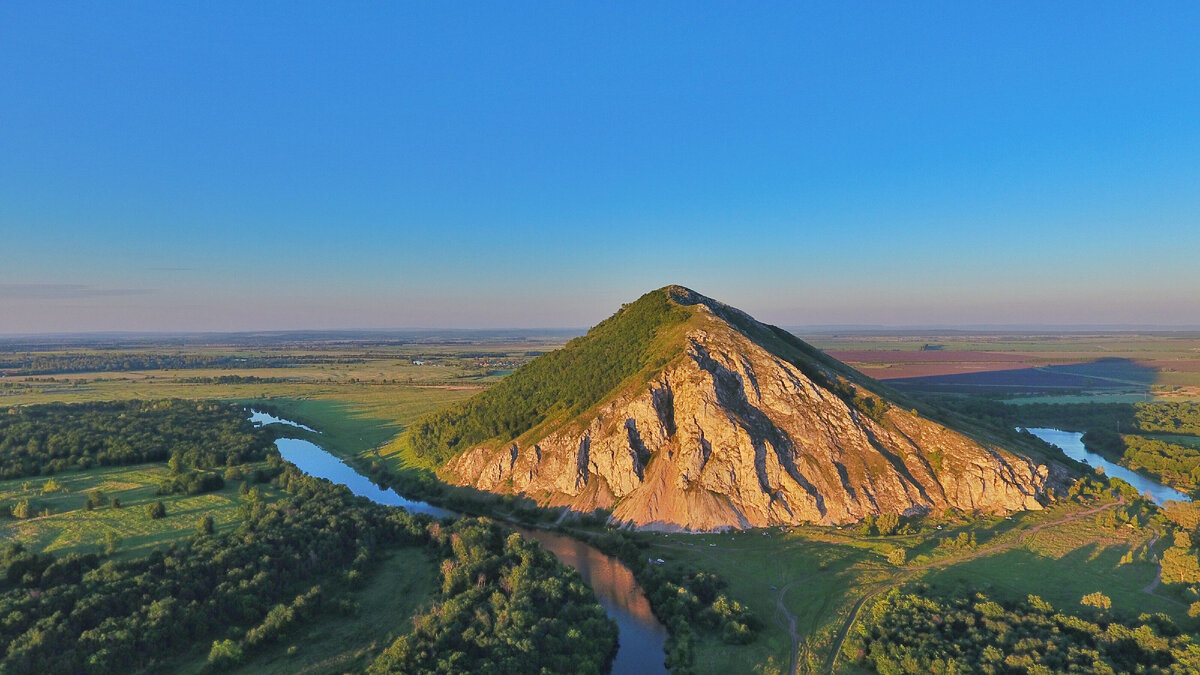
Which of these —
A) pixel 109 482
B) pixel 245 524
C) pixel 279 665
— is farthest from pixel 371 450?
pixel 279 665

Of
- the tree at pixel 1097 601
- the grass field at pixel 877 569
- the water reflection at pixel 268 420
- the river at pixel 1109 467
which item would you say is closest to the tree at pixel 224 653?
the grass field at pixel 877 569

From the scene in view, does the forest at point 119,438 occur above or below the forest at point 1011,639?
above

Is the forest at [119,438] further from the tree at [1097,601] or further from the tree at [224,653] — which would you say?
the tree at [1097,601]

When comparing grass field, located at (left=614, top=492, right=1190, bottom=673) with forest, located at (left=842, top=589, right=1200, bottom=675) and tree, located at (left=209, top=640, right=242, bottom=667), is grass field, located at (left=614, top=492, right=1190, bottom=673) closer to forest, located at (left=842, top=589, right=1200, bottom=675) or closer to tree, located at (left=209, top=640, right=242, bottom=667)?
forest, located at (left=842, top=589, right=1200, bottom=675)

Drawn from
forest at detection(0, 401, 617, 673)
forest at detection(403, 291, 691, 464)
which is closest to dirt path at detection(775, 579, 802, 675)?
forest at detection(0, 401, 617, 673)

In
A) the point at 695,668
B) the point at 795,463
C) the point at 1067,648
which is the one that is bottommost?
the point at 695,668

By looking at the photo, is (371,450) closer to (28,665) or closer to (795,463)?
(28,665)
